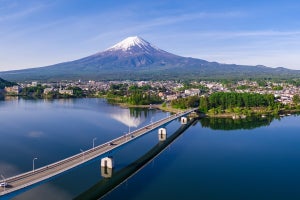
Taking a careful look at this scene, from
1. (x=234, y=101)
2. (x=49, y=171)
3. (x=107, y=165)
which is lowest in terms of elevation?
(x=107, y=165)

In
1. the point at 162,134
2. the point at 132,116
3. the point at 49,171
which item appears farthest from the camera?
the point at 132,116

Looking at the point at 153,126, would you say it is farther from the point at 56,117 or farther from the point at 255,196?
the point at 56,117

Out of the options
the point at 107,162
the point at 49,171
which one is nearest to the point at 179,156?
the point at 107,162

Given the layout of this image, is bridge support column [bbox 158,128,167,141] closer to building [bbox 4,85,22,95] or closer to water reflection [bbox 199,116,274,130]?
water reflection [bbox 199,116,274,130]

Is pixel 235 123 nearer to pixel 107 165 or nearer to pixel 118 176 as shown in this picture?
pixel 107 165


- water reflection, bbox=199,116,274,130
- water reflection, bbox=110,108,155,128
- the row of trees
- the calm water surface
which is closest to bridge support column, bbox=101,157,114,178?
the calm water surface

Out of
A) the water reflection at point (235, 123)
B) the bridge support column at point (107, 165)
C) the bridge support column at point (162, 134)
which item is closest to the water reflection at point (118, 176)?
the bridge support column at point (107, 165)

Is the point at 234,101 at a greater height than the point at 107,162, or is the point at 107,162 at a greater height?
the point at 234,101

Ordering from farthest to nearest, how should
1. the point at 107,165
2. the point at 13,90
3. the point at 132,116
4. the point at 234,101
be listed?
the point at 13,90 → the point at 234,101 → the point at 132,116 → the point at 107,165
